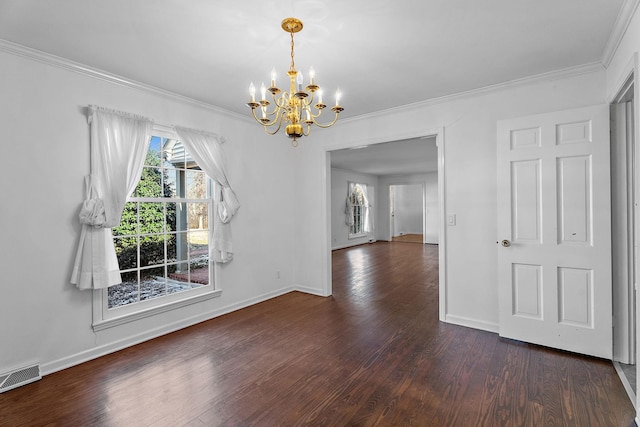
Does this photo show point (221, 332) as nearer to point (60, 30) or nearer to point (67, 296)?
point (67, 296)

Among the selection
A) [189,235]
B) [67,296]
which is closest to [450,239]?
[189,235]

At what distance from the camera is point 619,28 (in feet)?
7.22

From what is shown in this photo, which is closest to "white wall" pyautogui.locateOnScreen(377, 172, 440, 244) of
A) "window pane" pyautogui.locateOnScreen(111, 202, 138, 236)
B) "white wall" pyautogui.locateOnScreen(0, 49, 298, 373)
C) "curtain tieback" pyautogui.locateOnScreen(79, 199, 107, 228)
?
"window pane" pyautogui.locateOnScreen(111, 202, 138, 236)

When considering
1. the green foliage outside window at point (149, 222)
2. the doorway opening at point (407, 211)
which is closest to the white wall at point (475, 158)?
the green foliage outside window at point (149, 222)

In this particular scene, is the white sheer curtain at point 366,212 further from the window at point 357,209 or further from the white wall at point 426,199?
the white wall at point 426,199

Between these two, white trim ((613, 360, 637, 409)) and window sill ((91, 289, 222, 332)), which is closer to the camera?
white trim ((613, 360, 637, 409))

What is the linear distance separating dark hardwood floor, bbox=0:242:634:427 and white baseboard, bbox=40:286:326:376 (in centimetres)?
8

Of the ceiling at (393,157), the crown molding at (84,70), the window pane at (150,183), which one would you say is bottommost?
the window pane at (150,183)

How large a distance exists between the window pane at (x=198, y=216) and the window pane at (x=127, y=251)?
2.19ft

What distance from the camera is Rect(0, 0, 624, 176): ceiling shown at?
201 cm

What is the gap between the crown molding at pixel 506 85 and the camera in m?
2.86

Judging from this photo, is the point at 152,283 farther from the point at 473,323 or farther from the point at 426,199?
the point at 426,199

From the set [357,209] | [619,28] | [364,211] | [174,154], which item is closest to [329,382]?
[174,154]

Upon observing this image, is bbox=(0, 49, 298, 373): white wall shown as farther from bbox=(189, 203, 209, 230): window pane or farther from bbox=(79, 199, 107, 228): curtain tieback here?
bbox=(189, 203, 209, 230): window pane
